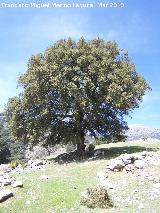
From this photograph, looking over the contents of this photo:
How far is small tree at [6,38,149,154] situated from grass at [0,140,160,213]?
30.1 feet

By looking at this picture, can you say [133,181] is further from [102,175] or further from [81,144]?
[81,144]

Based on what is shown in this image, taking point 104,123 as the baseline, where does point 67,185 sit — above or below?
below

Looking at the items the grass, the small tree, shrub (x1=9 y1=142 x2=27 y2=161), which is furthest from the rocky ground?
shrub (x1=9 y1=142 x2=27 y2=161)

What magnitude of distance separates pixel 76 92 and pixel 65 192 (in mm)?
16461

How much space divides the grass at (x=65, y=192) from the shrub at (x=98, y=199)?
53 cm

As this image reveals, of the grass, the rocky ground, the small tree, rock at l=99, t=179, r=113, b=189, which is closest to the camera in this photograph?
the grass

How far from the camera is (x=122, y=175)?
4169 cm

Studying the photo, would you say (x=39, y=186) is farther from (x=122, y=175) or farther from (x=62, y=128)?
(x=62, y=128)

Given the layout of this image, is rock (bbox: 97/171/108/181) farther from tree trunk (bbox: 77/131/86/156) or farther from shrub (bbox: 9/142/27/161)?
shrub (bbox: 9/142/27/161)

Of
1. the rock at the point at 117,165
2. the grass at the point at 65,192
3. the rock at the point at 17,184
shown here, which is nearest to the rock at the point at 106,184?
the grass at the point at 65,192

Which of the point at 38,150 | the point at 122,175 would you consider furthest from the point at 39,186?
the point at 38,150

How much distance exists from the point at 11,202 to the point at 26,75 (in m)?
22.8

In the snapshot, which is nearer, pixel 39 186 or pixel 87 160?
pixel 39 186

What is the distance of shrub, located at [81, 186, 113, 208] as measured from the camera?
35.2 m
